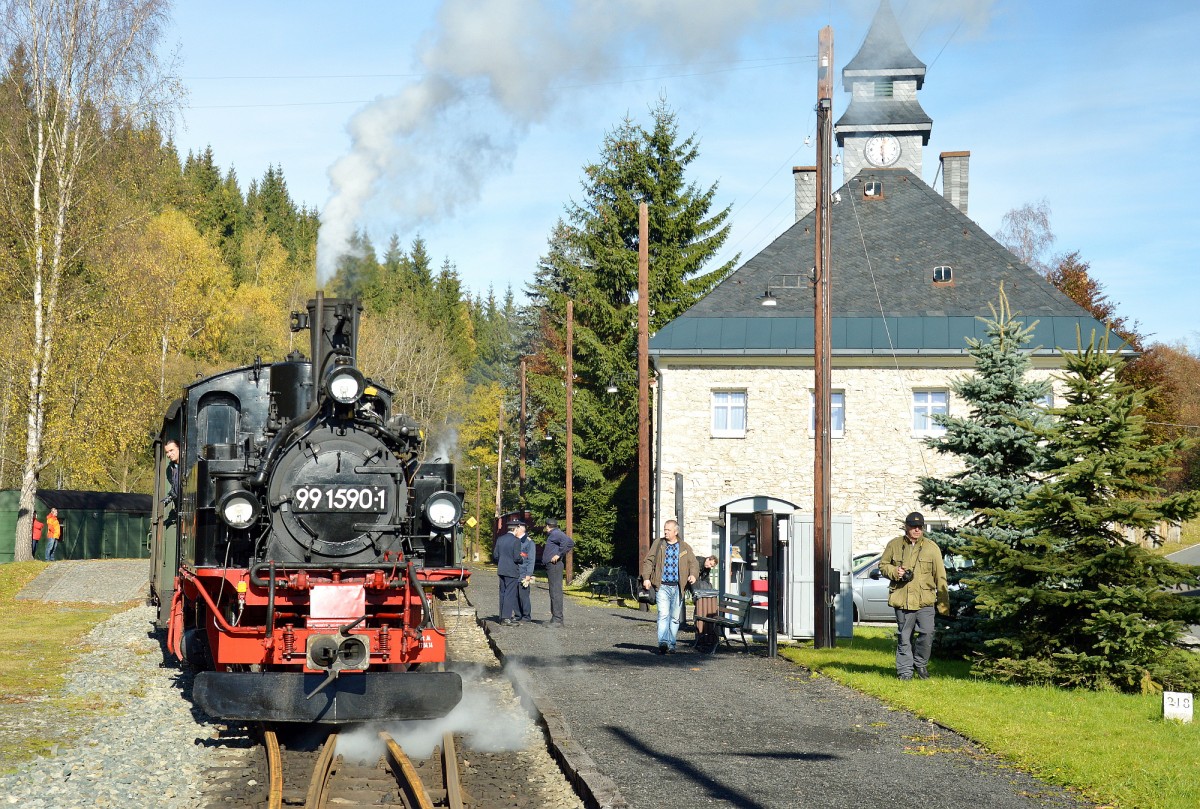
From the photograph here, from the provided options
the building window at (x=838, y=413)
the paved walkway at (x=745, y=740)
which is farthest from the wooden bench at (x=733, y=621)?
the building window at (x=838, y=413)

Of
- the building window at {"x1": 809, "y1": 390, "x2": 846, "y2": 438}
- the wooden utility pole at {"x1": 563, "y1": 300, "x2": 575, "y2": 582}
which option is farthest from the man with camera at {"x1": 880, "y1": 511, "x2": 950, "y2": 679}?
the wooden utility pole at {"x1": 563, "y1": 300, "x2": 575, "y2": 582}

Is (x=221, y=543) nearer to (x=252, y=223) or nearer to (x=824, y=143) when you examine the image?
(x=824, y=143)

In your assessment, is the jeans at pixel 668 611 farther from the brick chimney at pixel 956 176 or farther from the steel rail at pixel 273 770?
the brick chimney at pixel 956 176

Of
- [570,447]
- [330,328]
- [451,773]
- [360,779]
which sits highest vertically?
[570,447]

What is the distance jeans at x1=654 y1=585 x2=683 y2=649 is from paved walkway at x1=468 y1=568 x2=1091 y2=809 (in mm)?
571

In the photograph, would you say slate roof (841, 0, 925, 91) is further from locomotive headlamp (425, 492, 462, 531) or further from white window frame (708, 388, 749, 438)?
locomotive headlamp (425, 492, 462, 531)

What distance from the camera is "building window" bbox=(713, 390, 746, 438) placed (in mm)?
32594

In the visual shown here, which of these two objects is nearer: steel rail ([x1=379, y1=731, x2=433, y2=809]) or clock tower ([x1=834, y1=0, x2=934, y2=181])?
steel rail ([x1=379, y1=731, x2=433, y2=809])

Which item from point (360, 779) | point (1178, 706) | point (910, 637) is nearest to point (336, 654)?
point (360, 779)

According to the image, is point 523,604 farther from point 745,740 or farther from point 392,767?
point 392,767

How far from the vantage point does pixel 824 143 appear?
1688cm

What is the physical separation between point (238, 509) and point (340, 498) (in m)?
0.80

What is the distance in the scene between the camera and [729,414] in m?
32.8

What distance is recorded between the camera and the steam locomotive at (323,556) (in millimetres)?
8938
